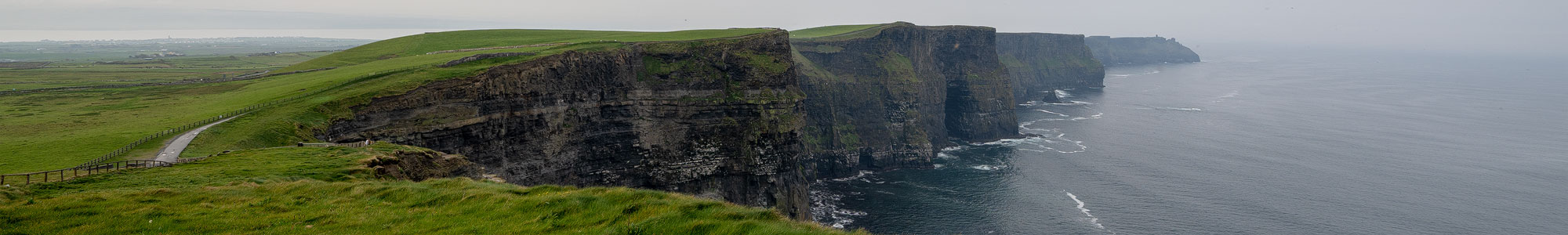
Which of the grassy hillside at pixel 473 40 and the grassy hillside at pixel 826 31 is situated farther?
the grassy hillside at pixel 826 31

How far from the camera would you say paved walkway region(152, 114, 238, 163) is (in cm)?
3850

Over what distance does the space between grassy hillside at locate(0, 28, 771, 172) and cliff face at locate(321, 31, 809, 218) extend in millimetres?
3001

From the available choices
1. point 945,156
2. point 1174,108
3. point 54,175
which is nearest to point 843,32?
point 945,156

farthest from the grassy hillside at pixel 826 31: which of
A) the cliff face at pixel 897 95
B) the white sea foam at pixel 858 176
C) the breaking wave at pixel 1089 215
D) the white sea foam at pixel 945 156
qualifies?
the breaking wave at pixel 1089 215

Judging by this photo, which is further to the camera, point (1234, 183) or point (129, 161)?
point (1234, 183)

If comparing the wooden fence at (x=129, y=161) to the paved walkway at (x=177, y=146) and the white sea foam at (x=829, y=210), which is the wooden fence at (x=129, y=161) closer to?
the paved walkway at (x=177, y=146)

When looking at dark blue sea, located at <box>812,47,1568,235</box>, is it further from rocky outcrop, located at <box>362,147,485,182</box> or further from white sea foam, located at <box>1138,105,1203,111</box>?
rocky outcrop, located at <box>362,147,485,182</box>

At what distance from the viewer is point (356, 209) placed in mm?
24000

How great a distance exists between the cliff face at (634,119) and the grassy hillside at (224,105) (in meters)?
3.00

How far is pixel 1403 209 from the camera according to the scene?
289ft

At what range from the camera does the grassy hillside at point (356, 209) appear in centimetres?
2080

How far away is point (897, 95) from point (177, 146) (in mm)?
96799

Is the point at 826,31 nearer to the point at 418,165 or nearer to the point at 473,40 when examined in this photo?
the point at 473,40

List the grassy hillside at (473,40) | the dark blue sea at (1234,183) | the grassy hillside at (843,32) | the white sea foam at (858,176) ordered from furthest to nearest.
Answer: the grassy hillside at (843,32)
the white sea foam at (858,176)
the grassy hillside at (473,40)
the dark blue sea at (1234,183)
